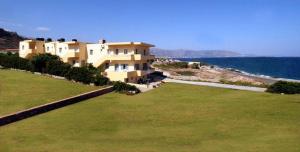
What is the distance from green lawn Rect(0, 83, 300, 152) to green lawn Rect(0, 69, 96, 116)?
→ 317 cm

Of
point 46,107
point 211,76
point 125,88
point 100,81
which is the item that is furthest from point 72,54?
point 211,76

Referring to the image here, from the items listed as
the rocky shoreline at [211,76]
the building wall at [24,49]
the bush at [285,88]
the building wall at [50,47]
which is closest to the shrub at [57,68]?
the building wall at [50,47]

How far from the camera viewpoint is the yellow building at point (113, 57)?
6047cm

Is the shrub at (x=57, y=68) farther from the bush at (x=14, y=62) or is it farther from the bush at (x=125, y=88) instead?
the bush at (x=125, y=88)

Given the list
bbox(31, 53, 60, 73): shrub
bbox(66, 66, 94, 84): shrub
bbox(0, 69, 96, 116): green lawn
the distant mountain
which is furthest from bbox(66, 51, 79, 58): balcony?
the distant mountain

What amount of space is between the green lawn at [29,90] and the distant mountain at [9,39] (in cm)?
7919

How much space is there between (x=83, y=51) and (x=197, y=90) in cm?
2542

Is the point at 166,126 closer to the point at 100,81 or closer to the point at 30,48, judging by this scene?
the point at 100,81

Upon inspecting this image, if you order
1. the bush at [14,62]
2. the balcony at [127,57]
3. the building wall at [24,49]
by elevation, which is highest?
the building wall at [24,49]

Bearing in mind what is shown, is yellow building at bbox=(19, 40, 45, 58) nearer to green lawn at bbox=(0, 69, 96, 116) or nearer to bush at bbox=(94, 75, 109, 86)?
green lawn at bbox=(0, 69, 96, 116)

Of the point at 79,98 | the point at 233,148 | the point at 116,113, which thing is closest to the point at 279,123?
the point at 233,148

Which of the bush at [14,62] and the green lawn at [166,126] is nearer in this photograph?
the green lawn at [166,126]

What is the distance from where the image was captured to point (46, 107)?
3853cm

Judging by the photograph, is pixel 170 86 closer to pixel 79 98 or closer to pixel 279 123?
pixel 79 98
